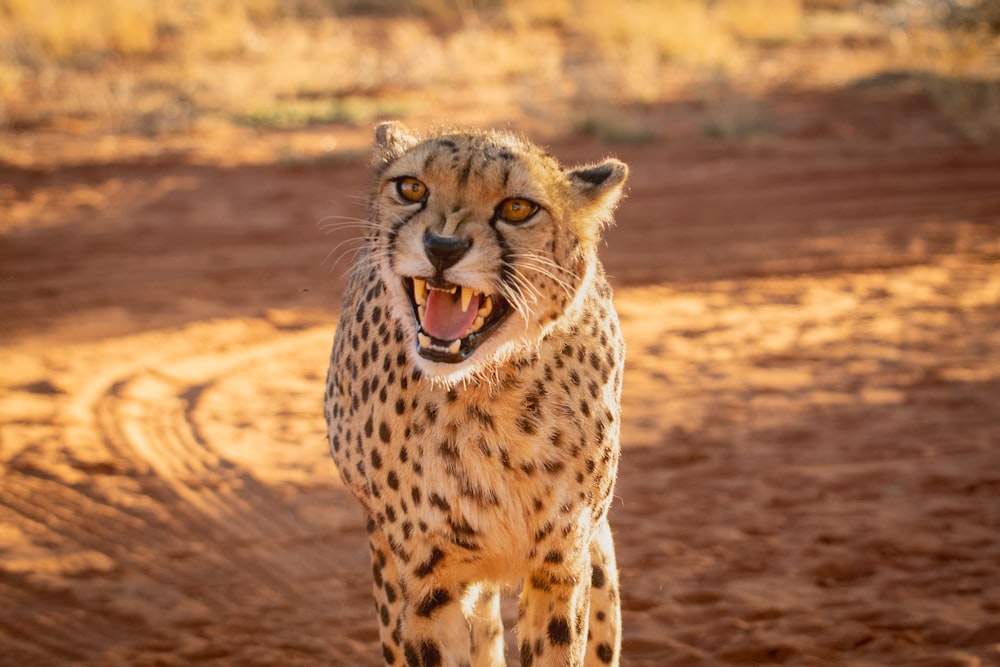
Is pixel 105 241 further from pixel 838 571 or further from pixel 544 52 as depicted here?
pixel 544 52

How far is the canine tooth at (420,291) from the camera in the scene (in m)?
2.67

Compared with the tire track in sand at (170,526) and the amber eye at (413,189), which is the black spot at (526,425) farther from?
the tire track in sand at (170,526)

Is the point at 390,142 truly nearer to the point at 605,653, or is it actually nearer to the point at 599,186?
the point at 599,186

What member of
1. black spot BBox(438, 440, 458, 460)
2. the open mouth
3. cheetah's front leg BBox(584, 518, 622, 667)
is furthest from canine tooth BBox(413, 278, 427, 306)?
cheetah's front leg BBox(584, 518, 622, 667)

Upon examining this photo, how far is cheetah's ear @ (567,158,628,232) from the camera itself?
2.92m

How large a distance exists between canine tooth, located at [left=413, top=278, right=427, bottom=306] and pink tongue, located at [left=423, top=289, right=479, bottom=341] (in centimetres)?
4

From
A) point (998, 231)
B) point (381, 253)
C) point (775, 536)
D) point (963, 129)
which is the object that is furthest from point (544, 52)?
point (381, 253)

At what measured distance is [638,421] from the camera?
6059 millimetres

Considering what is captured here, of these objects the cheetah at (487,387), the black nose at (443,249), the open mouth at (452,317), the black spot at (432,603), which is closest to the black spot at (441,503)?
the cheetah at (487,387)

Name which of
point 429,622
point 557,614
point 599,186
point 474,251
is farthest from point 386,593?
point 599,186

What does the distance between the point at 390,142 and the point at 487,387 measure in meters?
0.80

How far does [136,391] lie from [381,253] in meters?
4.07

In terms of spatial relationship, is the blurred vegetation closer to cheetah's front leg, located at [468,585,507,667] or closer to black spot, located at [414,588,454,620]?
cheetah's front leg, located at [468,585,507,667]

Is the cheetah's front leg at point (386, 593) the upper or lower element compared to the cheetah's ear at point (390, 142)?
lower
